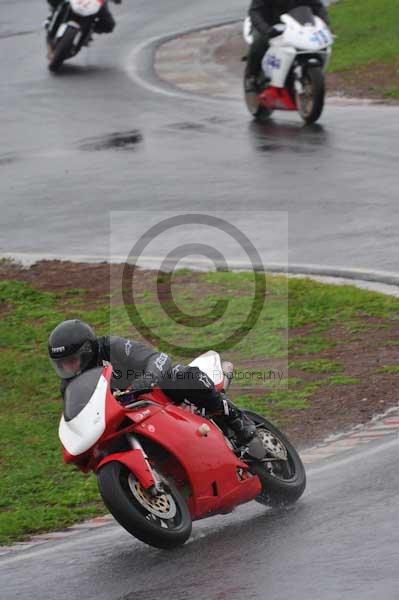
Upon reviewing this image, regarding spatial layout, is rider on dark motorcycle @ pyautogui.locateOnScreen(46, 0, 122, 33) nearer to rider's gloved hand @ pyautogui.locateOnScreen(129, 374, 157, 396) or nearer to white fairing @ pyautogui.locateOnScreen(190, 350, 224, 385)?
white fairing @ pyautogui.locateOnScreen(190, 350, 224, 385)

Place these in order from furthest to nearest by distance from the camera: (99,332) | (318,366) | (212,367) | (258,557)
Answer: (99,332) → (318,366) → (212,367) → (258,557)

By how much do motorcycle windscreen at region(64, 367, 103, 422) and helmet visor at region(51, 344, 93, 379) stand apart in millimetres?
96

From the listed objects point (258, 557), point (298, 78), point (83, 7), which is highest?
point (258, 557)

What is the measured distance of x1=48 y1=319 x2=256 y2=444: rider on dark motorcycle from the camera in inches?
296

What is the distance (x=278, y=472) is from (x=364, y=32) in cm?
1840

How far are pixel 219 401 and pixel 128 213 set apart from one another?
8.17m

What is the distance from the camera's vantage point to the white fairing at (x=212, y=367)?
26.7 ft

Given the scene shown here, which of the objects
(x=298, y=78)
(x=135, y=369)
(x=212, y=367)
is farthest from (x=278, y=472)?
(x=298, y=78)

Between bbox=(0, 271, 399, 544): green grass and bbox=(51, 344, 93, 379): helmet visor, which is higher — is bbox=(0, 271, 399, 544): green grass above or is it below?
below

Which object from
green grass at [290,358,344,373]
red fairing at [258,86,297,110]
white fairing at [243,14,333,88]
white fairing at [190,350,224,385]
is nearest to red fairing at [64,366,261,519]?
white fairing at [190,350,224,385]

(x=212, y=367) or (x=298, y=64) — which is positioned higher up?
(x=212, y=367)

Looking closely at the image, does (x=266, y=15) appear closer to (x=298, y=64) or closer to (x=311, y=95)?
(x=298, y=64)

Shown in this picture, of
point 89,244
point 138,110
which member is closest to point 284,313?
point 89,244

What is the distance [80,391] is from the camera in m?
7.36
